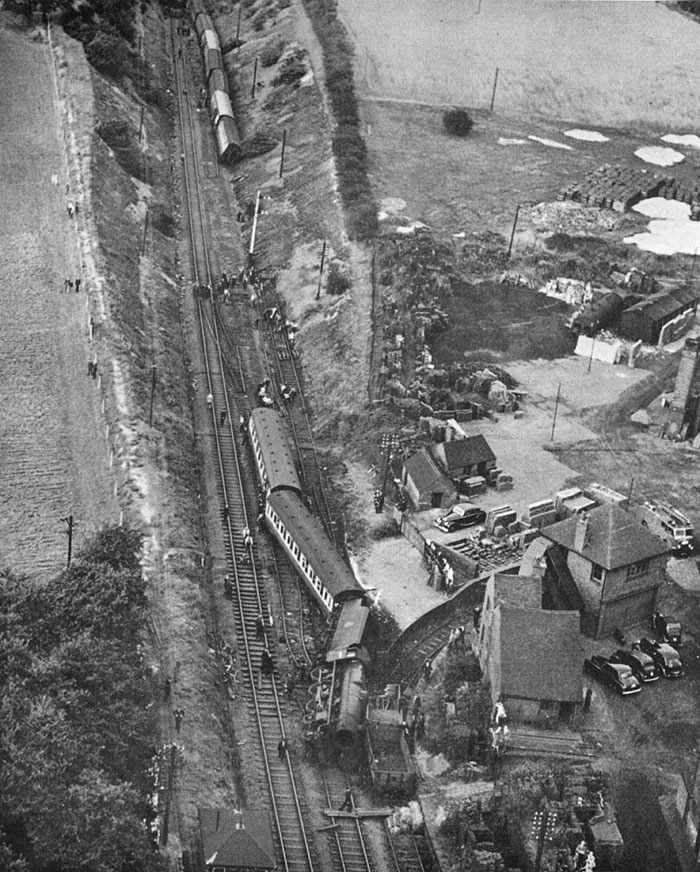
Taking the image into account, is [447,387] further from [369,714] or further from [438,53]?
[438,53]

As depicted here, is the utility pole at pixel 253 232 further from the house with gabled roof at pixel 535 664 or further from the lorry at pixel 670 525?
the house with gabled roof at pixel 535 664

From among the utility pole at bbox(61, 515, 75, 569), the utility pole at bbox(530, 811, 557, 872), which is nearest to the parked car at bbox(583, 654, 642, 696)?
the utility pole at bbox(530, 811, 557, 872)

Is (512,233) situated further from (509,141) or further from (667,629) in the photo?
(667,629)

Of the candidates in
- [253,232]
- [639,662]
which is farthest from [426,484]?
[253,232]

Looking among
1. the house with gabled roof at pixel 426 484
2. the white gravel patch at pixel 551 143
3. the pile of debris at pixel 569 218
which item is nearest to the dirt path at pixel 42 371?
the house with gabled roof at pixel 426 484

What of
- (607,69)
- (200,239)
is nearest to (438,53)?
(607,69)

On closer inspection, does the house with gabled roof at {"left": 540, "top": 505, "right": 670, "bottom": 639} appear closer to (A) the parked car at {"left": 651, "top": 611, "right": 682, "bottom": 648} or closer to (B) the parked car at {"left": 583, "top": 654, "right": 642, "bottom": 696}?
(A) the parked car at {"left": 651, "top": 611, "right": 682, "bottom": 648}
